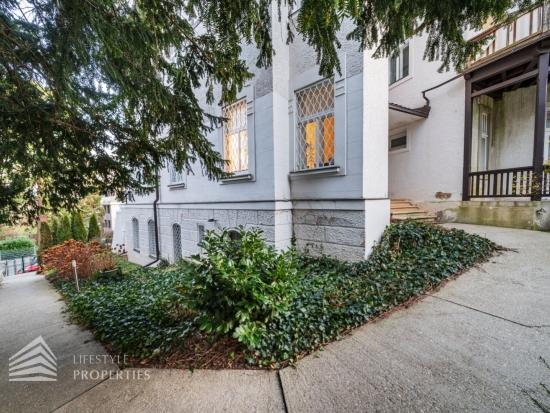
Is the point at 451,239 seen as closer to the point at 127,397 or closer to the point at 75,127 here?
the point at 127,397

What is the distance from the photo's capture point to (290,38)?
7.66 ft

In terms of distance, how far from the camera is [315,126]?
4.98 metres

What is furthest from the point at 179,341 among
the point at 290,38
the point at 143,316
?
the point at 290,38

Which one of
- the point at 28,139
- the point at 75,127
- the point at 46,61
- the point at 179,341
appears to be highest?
the point at 46,61

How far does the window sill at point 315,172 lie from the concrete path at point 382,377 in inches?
103

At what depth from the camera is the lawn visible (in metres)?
Answer: 2.13

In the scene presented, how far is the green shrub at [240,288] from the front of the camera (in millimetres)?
2070

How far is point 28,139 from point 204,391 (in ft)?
10.1

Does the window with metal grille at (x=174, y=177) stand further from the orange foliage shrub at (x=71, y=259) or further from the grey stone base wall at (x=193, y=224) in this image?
the orange foliage shrub at (x=71, y=259)

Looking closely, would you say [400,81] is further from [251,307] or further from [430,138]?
[251,307]

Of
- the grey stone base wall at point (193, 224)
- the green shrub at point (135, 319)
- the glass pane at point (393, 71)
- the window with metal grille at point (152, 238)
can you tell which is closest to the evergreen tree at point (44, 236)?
the grey stone base wall at point (193, 224)

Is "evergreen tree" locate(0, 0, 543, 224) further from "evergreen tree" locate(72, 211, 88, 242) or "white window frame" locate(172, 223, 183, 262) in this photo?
"evergreen tree" locate(72, 211, 88, 242)

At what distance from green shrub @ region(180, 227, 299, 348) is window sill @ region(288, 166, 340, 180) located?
2548 millimetres

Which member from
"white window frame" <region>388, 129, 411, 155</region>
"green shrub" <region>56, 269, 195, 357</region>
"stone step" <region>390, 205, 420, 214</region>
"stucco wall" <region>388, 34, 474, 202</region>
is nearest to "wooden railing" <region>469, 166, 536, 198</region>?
"stucco wall" <region>388, 34, 474, 202</region>
